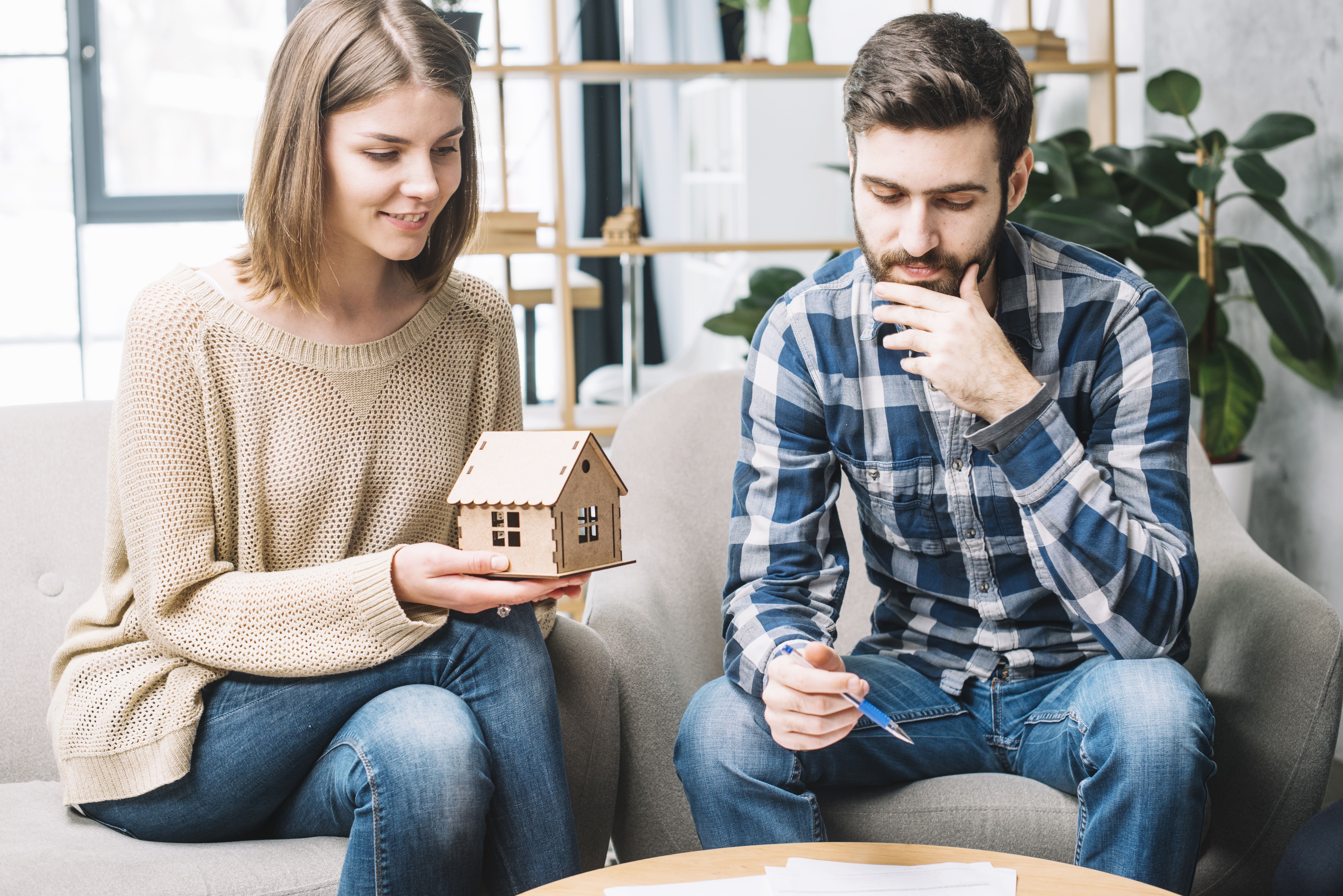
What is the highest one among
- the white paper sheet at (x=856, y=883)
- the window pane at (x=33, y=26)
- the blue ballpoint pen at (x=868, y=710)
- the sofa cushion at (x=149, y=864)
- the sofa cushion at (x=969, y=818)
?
the window pane at (x=33, y=26)

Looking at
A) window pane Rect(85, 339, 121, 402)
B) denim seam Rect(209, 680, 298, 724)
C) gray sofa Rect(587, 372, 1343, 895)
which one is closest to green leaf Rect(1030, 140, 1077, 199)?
gray sofa Rect(587, 372, 1343, 895)

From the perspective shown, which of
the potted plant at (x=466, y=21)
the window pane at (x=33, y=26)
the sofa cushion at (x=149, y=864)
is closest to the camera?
the sofa cushion at (x=149, y=864)

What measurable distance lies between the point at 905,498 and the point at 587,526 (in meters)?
0.40

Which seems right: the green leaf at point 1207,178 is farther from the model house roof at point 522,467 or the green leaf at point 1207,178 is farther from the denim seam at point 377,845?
the denim seam at point 377,845

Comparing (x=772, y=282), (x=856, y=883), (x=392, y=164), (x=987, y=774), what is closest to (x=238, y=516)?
(x=392, y=164)

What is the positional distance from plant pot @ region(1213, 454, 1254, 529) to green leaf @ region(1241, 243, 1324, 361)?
26 cm

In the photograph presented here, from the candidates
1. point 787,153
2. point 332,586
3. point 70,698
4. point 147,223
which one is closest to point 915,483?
point 332,586

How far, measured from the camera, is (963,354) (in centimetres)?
118

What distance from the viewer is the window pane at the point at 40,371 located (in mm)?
4410

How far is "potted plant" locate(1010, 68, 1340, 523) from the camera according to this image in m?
2.19

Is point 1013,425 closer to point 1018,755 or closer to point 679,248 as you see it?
point 1018,755

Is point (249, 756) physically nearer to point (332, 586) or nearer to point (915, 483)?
point (332, 586)

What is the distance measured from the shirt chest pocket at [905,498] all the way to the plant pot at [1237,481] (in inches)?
49.3

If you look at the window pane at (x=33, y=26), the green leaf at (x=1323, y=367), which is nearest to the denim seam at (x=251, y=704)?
the green leaf at (x=1323, y=367)
